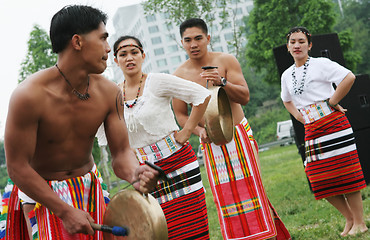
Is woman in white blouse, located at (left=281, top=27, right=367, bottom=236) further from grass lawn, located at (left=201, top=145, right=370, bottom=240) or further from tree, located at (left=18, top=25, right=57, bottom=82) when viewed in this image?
tree, located at (left=18, top=25, right=57, bottom=82)

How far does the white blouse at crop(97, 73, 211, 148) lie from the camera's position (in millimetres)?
4668

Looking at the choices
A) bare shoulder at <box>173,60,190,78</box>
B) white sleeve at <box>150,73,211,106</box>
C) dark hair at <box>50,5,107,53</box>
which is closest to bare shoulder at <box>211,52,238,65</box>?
bare shoulder at <box>173,60,190,78</box>

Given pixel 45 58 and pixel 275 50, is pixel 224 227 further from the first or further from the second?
pixel 45 58

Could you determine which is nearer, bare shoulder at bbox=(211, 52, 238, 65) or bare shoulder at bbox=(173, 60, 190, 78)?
bare shoulder at bbox=(211, 52, 238, 65)

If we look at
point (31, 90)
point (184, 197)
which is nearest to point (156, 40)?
point (184, 197)

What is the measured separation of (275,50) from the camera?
8.03 m

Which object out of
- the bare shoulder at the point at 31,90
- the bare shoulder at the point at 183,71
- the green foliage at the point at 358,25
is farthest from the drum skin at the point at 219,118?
the green foliage at the point at 358,25

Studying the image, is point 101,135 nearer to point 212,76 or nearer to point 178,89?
point 178,89

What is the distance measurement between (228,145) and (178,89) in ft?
2.86

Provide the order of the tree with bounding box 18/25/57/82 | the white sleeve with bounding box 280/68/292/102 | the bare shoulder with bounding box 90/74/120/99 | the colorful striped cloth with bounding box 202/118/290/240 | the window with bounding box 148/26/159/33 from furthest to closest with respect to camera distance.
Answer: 1. the window with bounding box 148/26/159/33
2. the tree with bounding box 18/25/57/82
3. the white sleeve with bounding box 280/68/292/102
4. the colorful striped cloth with bounding box 202/118/290/240
5. the bare shoulder with bounding box 90/74/120/99

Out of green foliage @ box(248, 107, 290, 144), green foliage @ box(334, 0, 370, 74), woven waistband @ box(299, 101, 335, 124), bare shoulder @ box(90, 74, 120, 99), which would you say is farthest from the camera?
green foliage @ box(334, 0, 370, 74)

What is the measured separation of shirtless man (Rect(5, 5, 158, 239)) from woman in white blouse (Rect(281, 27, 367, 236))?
10.2ft

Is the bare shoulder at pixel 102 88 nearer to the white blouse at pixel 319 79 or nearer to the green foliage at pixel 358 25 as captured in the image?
the white blouse at pixel 319 79

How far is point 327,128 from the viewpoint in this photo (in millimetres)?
5969
